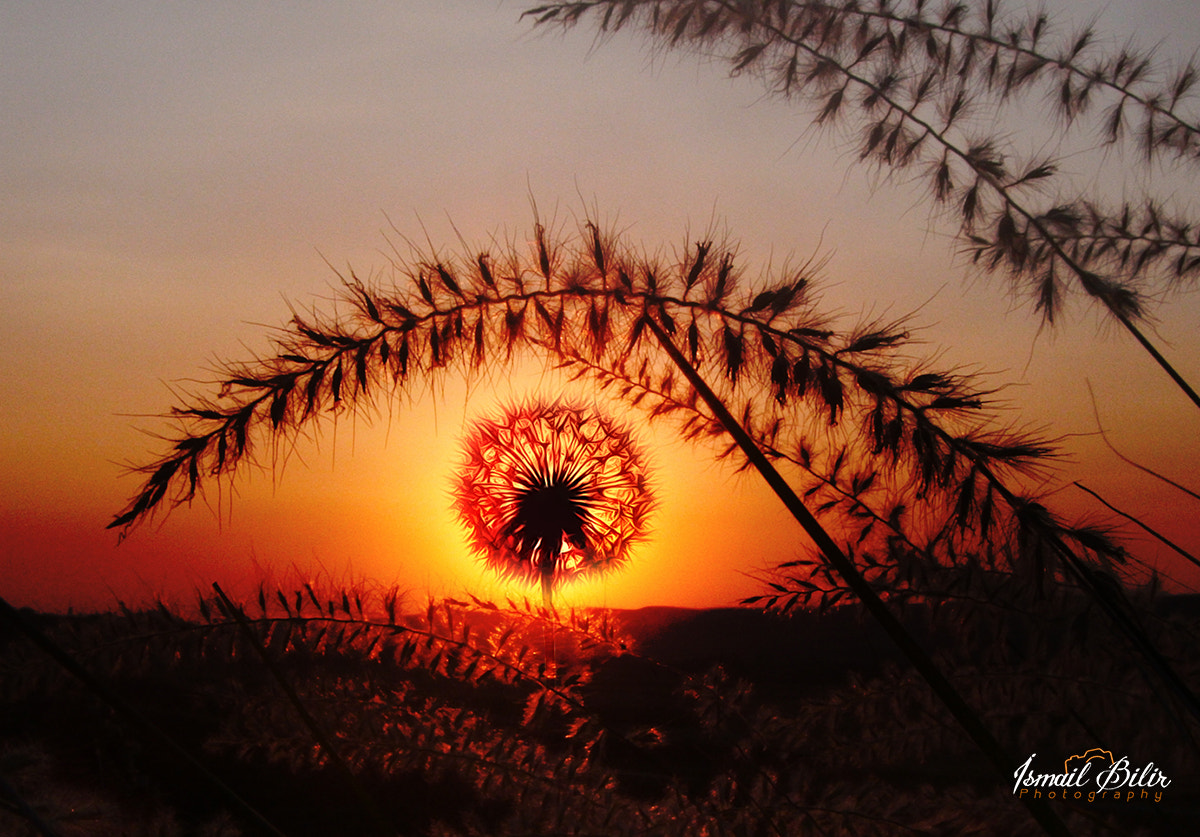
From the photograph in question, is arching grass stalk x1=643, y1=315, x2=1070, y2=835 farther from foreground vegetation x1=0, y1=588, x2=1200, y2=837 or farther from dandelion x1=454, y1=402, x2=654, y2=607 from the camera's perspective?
dandelion x1=454, y1=402, x2=654, y2=607

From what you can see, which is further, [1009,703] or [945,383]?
[1009,703]

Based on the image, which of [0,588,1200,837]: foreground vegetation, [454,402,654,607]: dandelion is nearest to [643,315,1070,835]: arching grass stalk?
[0,588,1200,837]: foreground vegetation

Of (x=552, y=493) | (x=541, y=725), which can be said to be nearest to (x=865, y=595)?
(x=541, y=725)

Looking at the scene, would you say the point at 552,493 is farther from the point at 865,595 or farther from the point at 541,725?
the point at 865,595

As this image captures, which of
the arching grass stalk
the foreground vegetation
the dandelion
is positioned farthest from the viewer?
the dandelion

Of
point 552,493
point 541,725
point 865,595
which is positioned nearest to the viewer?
point 865,595

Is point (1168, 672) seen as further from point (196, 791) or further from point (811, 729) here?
point (196, 791)

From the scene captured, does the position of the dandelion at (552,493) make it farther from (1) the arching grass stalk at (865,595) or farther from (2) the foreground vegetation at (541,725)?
(1) the arching grass stalk at (865,595)

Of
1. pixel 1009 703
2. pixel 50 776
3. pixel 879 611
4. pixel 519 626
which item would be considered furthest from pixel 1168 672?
pixel 50 776
